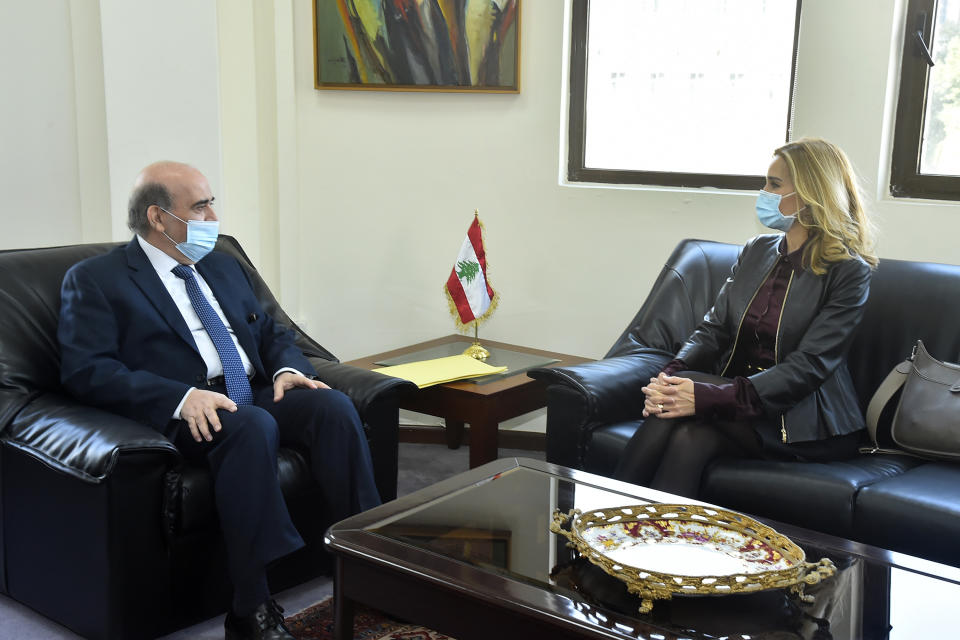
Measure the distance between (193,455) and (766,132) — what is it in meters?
2.32

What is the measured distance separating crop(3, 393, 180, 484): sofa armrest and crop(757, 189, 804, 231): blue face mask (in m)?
1.75

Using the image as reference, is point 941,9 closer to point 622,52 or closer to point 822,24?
point 822,24

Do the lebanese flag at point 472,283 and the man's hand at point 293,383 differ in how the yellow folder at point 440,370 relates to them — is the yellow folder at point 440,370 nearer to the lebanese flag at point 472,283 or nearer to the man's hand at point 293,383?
the lebanese flag at point 472,283

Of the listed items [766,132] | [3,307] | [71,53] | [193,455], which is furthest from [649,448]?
[71,53]

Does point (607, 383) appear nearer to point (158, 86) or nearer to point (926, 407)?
point (926, 407)

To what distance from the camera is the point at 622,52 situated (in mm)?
3631

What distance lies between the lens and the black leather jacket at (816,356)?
8.33 ft

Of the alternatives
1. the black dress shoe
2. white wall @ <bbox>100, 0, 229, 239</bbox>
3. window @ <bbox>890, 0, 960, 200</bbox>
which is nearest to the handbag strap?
window @ <bbox>890, 0, 960, 200</bbox>

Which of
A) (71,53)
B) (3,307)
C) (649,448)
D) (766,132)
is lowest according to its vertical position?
(649,448)

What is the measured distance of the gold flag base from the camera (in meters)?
3.39

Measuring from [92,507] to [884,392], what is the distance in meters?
2.07

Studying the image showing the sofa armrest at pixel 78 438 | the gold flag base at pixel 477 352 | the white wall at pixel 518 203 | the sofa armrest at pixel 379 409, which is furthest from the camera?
the gold flag base at pixel 477 352

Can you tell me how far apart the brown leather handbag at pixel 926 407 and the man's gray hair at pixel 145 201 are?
2.05 m

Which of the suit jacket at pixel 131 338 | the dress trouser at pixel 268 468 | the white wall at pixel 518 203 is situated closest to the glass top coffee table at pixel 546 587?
the dress trouser at pixel 268 468
